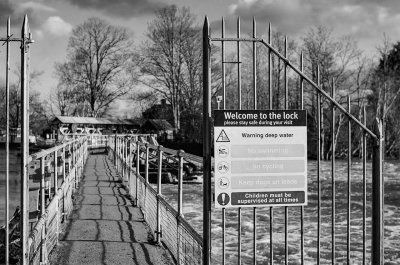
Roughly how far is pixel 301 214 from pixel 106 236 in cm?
430

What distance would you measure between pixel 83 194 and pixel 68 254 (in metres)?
6.28

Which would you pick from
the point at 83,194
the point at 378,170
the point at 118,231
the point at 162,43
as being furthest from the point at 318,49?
the point at 378,170

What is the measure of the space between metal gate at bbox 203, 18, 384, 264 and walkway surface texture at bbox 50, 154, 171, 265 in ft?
4.01

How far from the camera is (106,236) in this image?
7.57 metres

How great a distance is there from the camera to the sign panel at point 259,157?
3912 millimetres

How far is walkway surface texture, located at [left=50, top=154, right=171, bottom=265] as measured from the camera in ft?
20.7

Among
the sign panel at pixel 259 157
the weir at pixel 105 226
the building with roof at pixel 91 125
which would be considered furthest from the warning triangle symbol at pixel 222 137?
the building with roof at pixel 91 125

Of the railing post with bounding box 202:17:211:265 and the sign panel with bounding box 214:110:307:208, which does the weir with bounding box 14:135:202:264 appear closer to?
the railing post with bounding box 202:17:211:265

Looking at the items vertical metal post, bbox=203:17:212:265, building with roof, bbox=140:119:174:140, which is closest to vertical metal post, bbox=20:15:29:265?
vertical metal post, bbox=203:17:212:265

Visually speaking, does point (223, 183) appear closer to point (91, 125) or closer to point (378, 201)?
point (378, 201)

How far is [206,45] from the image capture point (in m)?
4.00

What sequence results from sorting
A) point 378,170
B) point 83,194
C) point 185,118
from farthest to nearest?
point 185,118 < point 83,194 < point 378,170

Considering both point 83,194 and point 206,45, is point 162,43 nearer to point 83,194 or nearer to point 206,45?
point 83,194

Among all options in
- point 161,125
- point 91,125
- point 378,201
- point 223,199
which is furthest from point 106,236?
point 161,125
